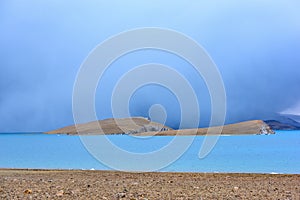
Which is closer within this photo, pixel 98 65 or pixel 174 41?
pixel 98 65

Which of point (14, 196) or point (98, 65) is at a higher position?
point (98, 65)

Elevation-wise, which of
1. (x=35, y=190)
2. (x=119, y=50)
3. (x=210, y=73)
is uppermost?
(x=119, y=50)

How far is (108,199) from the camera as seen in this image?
12.2 meters

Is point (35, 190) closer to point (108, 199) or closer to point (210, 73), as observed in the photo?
point (108, 199)

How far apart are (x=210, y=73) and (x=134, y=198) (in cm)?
988

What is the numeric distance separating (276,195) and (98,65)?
10934 mm

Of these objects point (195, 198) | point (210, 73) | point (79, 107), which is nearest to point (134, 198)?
point (195, 198)

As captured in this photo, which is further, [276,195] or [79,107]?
[79,107]

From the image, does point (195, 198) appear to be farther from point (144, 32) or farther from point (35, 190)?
point (144, 32)

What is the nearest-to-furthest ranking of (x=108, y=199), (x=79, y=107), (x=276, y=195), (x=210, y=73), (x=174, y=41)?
(x=108, y=199) < (x=276, y=195) < (x=210, y=73) < (x=174, y=41) < (x=79, y=107)

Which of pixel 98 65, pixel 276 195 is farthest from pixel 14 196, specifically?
pixel 98 65

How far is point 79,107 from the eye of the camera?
1030 inches

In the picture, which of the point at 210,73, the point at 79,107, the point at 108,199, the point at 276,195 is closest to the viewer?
the point at 108,199

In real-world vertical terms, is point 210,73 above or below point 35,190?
above
